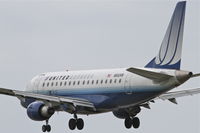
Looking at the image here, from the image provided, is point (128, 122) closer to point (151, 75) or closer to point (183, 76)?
point (151, 75)

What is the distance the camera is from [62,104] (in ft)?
310

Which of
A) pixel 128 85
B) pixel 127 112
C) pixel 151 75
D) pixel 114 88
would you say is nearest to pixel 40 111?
pixel 114 88

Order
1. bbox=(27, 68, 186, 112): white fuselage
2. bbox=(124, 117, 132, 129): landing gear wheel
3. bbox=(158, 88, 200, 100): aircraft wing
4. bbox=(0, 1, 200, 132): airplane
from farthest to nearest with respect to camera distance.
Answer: bbox=(158, 88, 200, 100): aircraft wing, bbox=(124, 117, 132, 129): landing gear wheel, bbox=(27, 68, 186, 112): white fuselage, bbox=(0, 1, 200, 132): airplane

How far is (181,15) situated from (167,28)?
1702mm

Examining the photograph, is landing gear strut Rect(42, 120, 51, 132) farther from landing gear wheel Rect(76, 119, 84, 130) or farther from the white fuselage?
the white fuselage

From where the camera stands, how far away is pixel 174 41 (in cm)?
9019

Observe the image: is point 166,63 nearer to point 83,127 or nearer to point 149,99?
point 149,99

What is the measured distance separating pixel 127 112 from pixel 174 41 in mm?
9233

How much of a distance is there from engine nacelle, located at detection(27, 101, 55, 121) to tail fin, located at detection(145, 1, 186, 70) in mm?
9882

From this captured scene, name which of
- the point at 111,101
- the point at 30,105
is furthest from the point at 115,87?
the point at 30,105

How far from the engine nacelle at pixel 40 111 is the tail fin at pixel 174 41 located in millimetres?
9882

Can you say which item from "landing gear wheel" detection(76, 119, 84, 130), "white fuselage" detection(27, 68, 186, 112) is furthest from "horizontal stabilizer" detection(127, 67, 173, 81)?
"landing gear wheel" detection(76, 119, 84, 130)

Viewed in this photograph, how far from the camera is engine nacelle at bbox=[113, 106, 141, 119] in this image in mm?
95531

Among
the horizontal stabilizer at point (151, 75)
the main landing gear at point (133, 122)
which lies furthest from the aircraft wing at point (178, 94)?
the horizontal stabilizer at point (151, 75)
